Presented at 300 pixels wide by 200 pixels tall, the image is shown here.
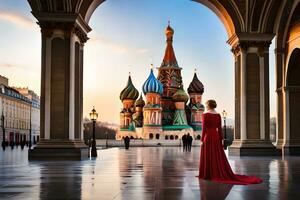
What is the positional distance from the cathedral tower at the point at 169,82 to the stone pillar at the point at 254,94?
3108 inches

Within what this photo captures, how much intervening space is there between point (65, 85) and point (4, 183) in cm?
1478

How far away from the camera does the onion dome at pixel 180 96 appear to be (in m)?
108

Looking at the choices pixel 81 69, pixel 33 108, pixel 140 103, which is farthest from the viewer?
pixel 33 108

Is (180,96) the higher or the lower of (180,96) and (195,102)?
the higher

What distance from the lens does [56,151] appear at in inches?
1045

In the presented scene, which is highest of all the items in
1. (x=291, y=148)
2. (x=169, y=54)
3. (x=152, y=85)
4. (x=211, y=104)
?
(x=169, y=54)

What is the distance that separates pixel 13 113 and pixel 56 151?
86.2 metres

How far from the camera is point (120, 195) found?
10.5m

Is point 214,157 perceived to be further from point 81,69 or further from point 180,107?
point 180,107

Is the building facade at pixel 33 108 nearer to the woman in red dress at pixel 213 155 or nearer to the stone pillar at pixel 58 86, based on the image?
the stone pillar at pixel 58 86

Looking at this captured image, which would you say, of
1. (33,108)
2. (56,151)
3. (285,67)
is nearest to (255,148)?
(285,67)

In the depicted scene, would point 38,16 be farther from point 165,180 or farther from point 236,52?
point 165,180

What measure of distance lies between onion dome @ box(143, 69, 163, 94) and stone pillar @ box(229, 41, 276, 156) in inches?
2944

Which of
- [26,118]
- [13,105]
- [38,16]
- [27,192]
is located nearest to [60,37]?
[38,16]
